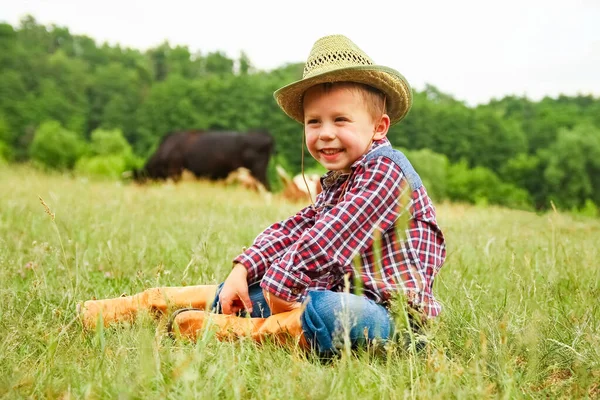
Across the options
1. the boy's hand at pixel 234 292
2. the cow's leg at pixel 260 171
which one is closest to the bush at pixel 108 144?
the cow's leg at pixel 260 171

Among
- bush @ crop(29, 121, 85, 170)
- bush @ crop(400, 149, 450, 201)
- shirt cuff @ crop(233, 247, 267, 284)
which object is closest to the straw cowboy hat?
shirt cuff @ crop(233, 247, 267, 284)

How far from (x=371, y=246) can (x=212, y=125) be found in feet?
145

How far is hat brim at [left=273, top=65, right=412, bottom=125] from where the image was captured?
2.23 meters

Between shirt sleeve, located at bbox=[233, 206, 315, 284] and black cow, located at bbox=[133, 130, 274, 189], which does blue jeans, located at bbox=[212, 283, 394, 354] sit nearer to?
shirt sleeve, located at bbox=[233, 206, 315, 284]

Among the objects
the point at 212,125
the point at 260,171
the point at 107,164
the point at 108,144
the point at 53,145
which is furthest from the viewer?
the point at 212,125

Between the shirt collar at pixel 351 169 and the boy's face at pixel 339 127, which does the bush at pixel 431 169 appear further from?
the boy's face at pixel 339 127

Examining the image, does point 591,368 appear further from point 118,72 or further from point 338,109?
point 118,72

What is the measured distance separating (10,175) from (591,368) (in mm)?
10575

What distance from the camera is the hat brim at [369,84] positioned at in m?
2.23

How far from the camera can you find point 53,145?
39.2 meters

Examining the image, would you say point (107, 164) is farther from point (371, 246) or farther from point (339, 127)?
point (371, 246)

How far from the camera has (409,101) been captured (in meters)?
2.47

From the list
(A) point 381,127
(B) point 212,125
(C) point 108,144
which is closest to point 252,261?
(A) point 381,127

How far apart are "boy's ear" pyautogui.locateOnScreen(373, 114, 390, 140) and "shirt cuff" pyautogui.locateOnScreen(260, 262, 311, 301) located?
0.69 m
